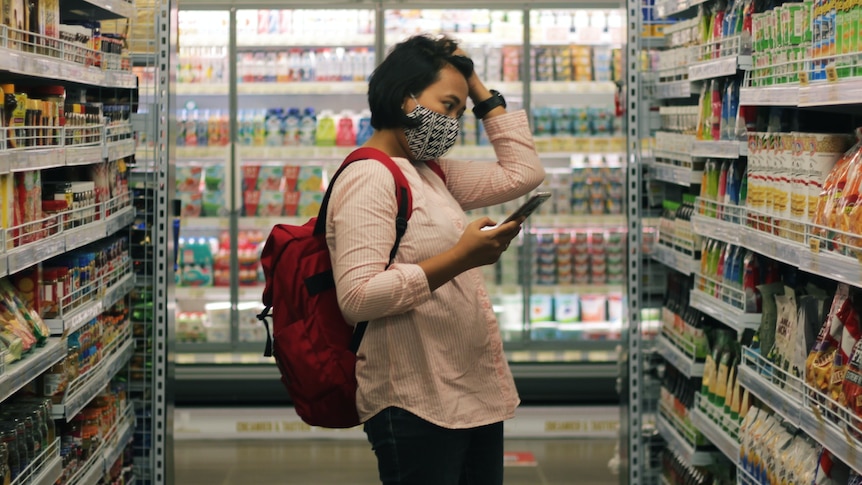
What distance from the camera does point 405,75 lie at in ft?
7.21

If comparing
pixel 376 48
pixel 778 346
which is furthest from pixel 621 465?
pixel 376 48

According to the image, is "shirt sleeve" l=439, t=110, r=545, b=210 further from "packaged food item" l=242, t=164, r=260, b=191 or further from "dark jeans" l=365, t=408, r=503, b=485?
"packaged food item" l=242, t=164, r=260, b=191

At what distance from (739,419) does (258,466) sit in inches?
107

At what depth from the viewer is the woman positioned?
203 cm

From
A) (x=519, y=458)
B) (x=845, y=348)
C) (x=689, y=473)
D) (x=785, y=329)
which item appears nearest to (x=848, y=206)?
(x=845, y=348)

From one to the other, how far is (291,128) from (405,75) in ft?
13.0

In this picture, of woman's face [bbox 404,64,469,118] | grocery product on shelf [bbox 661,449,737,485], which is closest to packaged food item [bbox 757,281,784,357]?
grocery product on shelf [bbox 661,449,737,485]

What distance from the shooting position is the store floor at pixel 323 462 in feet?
15.6

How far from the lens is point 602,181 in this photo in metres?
6.18

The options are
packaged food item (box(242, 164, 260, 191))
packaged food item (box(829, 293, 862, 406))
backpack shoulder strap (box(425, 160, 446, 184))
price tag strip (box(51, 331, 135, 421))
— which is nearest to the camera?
packaged food item (box(829, 293, 862, 406))

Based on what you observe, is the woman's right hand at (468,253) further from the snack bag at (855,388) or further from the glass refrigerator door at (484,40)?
the glass refrigerator door at (484,40)

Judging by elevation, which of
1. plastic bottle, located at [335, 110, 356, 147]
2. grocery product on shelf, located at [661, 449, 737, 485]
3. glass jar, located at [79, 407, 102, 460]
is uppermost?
plastic bottle, located at [335, 110, 356, 147]

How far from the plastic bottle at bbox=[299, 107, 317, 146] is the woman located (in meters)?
3.88

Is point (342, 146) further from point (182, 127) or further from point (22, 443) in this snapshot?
point (22, 443)
